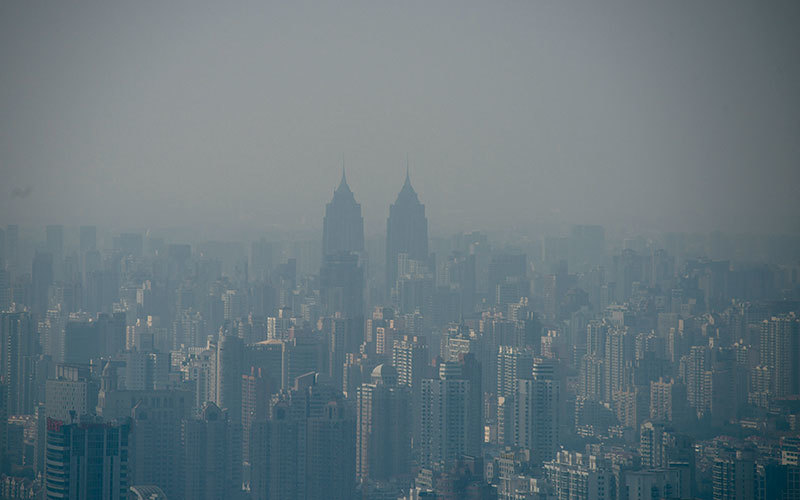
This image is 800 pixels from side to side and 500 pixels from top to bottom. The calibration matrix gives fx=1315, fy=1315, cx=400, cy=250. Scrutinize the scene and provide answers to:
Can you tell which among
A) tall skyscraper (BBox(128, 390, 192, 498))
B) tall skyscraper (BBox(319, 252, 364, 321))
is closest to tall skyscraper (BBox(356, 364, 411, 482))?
tall skyscraper (BBox(128, 390, 192, 498))

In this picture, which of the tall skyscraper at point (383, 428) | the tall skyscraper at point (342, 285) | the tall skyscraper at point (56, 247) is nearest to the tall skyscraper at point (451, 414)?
the tall skyscraper at point (383, 428)

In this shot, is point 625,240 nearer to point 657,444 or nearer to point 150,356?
point 657,444

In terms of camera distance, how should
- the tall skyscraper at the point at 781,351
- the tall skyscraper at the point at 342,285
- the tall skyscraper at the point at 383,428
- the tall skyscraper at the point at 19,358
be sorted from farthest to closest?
1. the tall skyscraper at the point at 342,285
2. the tall skyscraper at the point at 781,351
3. the tall skyscraper at the point at 19,358
4. the tall skyscraper at the point at 383,428

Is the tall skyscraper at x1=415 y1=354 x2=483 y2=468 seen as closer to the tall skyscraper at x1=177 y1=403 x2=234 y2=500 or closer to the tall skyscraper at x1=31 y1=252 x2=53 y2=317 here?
the tall skyscraper at x1=177 y1=403 x2=234 y2=500

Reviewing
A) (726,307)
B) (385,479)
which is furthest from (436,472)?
(726,307)

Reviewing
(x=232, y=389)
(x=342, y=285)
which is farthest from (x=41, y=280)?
(x=342, y=285)

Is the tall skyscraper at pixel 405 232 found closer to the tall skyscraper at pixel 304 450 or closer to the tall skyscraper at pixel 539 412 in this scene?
the tall skyscraper at pixel 539 412
